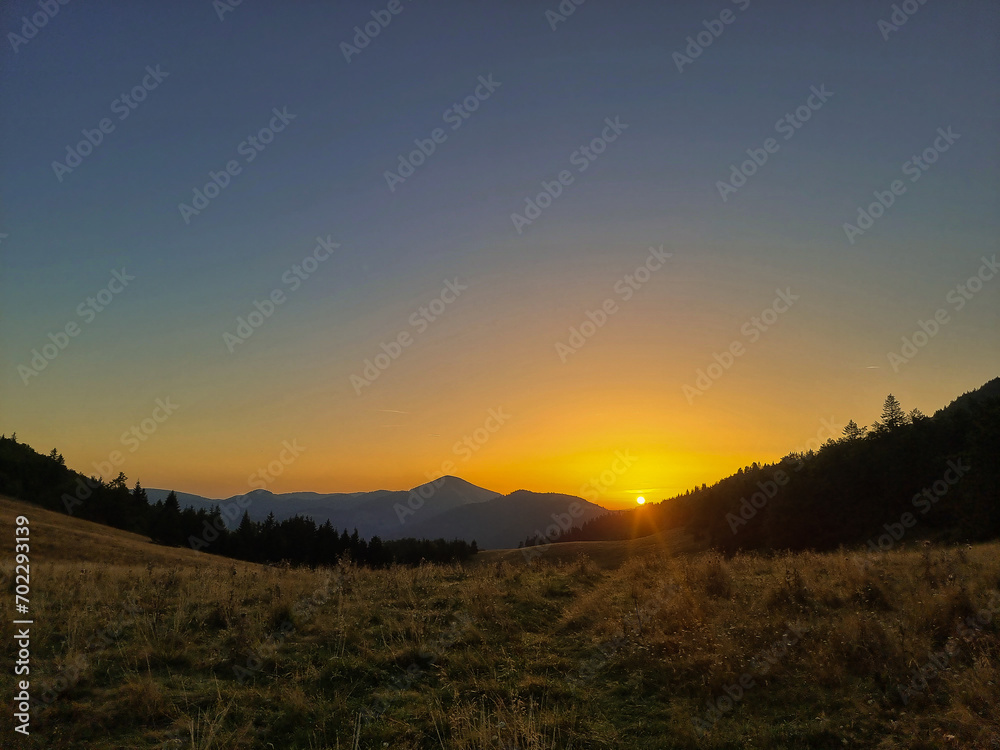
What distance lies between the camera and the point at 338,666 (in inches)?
327

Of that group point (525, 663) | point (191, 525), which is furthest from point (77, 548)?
point (191, 525)

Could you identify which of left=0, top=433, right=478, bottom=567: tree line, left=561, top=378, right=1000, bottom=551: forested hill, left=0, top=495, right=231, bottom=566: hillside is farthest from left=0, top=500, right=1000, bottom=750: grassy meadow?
left=0, top=433, right=478, bottom=567: tree line

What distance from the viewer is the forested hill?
44.7 meters

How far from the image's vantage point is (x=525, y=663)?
29.3 feet

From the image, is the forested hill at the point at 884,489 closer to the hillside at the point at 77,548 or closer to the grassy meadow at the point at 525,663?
the grassy meadow at the point at 525,663

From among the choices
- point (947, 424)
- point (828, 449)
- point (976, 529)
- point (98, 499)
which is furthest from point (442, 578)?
point (98, 499)

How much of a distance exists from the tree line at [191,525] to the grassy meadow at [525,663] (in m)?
69.8

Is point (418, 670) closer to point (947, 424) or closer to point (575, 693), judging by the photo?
point (575, 693)

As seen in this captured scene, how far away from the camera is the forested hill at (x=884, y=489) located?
147 feet

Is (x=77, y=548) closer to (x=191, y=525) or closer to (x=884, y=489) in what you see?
(x=191, y=525)

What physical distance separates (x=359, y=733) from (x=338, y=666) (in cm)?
204

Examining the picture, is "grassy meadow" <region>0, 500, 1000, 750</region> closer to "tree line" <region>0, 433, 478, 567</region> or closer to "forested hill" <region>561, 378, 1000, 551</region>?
"forested hill" <region>561, 378, 1000, 551</region>

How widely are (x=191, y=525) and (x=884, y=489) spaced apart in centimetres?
9508

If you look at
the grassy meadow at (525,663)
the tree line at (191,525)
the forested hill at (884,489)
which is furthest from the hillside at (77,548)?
the forested hill at (884,489)
